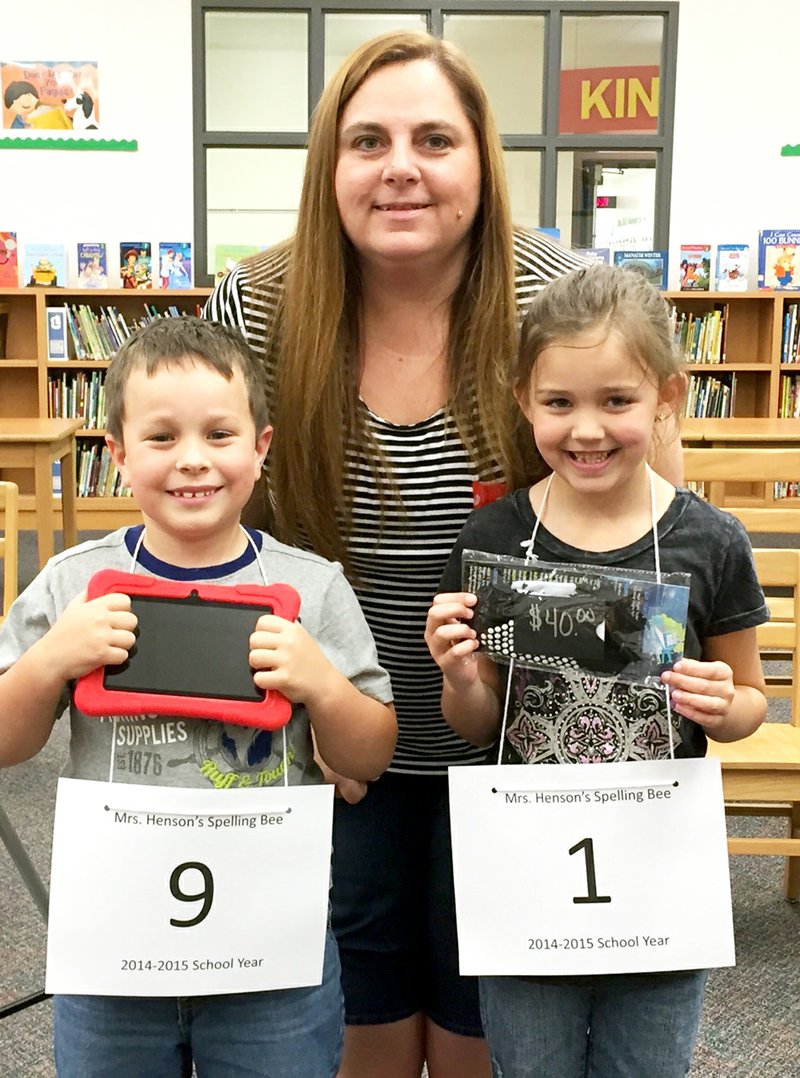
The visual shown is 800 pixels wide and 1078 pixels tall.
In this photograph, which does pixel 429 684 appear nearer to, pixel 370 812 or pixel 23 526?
pixel 370 812

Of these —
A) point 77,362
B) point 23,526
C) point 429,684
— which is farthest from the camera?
point 77,362

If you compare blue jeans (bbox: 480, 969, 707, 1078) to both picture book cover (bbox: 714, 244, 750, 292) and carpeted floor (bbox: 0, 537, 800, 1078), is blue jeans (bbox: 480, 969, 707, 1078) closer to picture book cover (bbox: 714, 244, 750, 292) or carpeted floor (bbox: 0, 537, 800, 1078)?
carpeted floor (bbox: 0, 537, 800, 1078)

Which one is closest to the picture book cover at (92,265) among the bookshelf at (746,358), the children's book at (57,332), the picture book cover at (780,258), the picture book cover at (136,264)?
the picture book cover at (136,264)

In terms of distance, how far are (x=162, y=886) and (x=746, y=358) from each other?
667 cm

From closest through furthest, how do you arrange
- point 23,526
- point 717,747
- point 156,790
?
point 156,790 < point 717,747 < point 23,526

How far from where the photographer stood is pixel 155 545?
1146mm

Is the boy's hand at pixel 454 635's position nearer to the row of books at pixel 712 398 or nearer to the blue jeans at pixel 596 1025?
the blue jeans at pixel 596 1025

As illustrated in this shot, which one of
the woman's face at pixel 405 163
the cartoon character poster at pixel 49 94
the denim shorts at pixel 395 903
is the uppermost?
the cartoon character poster at pixel 49 94

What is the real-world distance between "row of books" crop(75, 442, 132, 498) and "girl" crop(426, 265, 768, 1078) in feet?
18.8

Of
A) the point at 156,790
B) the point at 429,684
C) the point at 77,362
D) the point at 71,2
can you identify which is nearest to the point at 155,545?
the point at 156,790

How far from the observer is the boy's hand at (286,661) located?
3.40 feet

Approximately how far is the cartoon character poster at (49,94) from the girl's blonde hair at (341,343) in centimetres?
595

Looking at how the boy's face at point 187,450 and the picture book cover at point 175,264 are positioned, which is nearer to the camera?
the boy's face at point 187,450

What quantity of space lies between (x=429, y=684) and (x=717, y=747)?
1.14m
